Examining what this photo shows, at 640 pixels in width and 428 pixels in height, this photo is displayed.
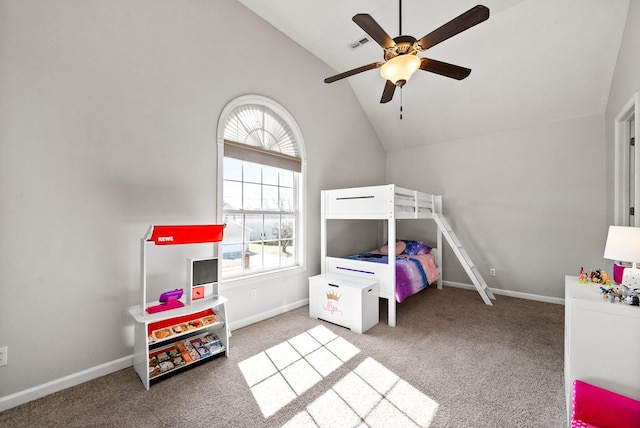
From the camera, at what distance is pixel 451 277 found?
455 cm

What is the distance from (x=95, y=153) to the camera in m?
1.98

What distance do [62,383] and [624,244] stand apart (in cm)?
390

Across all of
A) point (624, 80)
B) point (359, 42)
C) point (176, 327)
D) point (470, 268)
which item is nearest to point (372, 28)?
point (359, 42)

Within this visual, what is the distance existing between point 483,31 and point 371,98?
1718 millimetres

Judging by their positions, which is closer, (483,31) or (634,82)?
(634,82)

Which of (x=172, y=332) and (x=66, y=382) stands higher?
(x=172, y=332)

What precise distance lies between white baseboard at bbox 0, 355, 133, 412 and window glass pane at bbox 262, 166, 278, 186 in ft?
6.83

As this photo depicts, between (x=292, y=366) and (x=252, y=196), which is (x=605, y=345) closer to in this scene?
(x=292, y=366)

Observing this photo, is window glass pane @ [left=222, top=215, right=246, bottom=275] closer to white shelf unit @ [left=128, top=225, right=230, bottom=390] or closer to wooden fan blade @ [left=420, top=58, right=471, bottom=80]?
white shelf unit @ [left=128, top=225, right=230, bottom=390]

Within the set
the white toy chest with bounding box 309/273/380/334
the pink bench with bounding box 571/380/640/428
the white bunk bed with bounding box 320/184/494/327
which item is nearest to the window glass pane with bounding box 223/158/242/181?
the white bunk bed with bounding box 320/184/494/327

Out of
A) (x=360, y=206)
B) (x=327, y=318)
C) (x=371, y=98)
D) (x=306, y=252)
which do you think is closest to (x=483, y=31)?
(x=371, y=98)

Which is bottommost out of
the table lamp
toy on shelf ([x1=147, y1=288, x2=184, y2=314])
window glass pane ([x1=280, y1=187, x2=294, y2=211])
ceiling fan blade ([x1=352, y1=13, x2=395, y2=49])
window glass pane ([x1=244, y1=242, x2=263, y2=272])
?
toy on shelf ([x1=147, y1=288, x2=184, y2=314])

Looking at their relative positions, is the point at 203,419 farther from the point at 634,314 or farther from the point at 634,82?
the point at 634,82

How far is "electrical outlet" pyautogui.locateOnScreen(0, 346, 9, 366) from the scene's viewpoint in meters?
1.66
